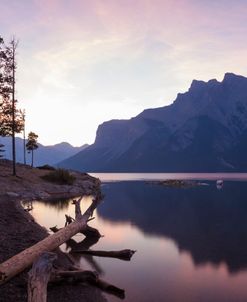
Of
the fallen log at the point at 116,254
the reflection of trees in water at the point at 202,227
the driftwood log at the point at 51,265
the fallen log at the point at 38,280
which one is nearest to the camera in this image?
the fallen log at the point at 38,280

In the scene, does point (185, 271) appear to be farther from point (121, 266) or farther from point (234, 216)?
point (234, 216)

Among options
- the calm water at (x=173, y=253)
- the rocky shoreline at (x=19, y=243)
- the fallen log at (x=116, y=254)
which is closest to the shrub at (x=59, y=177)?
the rocky shoreline at (x=19, y=243)

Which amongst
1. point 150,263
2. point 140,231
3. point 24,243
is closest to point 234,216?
point 140,231

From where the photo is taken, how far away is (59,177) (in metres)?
73.8

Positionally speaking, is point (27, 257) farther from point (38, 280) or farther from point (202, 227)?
point (202, 227)

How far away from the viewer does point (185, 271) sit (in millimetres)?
21469

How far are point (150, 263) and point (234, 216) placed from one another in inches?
976

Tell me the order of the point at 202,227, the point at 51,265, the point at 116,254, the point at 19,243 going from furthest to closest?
1. the point at 202,227
2. the point at 116,254
3. the point at 19,243
4. the point at 51,265

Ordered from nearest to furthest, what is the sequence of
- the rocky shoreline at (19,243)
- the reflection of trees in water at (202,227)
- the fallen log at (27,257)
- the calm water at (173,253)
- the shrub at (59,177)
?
the fallen log at (27,257) < the rocky shoreline at (19,243) < the calm water at (173,253) < the reflection of trees in water at (202,227) < the shrub at (59,177)

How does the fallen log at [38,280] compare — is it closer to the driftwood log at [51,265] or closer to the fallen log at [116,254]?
the driftwood log at [51,265]

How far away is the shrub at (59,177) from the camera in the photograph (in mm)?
72806

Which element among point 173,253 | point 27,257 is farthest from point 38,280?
point 173,253

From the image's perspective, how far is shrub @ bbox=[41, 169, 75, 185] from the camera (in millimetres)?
72806

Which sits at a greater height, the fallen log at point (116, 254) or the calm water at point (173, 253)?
the fallen log at point (116, 254)
